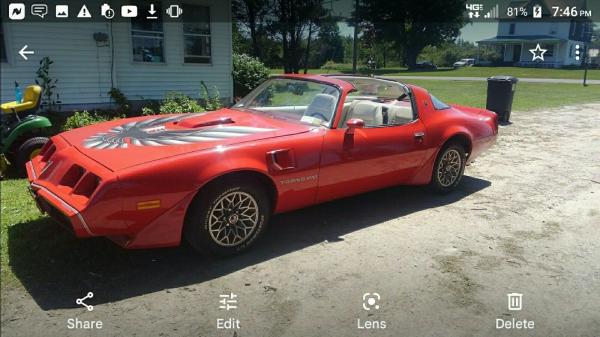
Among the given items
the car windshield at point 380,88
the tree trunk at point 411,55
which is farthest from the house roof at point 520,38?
the car windshield at point 380,88

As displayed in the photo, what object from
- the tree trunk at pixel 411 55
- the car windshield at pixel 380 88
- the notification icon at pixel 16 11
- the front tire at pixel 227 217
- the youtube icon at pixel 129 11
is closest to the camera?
the front tire at pixel 227 217

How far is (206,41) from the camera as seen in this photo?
1298 cm

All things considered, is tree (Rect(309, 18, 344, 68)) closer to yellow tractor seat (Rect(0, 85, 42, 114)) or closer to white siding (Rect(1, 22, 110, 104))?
Result: white siding (Rect(1, 22, 110, 104))

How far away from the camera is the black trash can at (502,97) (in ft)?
37.5

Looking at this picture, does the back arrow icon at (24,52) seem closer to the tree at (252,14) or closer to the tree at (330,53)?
the tree at (252,14)

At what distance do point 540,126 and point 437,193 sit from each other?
267 inches

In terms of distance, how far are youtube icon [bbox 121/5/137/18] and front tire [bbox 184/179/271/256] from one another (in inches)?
364

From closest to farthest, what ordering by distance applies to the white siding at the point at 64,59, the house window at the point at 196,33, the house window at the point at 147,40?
the white siding at the point at 64,59 < the house window at the point at 147,40 < the house window at the point at 196,33

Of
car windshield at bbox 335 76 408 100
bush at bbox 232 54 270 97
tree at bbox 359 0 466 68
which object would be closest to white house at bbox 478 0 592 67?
tree at bbox 359 0 466 68

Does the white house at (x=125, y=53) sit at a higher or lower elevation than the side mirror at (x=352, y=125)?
higher

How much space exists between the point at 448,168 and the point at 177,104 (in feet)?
25.0

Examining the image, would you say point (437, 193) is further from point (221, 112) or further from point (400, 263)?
point (221, 112)

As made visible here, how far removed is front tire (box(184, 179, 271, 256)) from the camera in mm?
3504

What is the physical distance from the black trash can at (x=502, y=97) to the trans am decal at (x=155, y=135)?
9.10 meters
